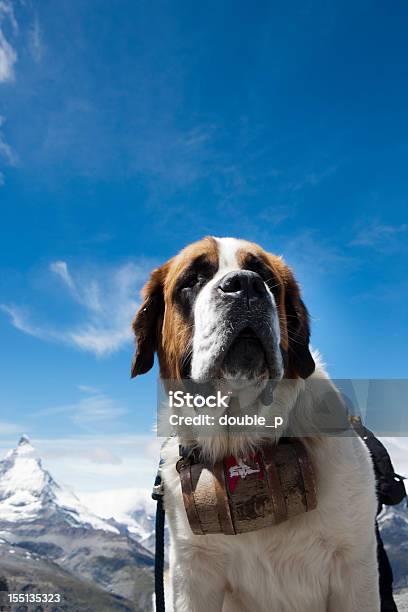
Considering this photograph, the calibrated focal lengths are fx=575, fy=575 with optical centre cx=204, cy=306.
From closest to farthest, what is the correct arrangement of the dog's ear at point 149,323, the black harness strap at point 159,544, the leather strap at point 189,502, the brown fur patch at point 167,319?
the leather strap at point 189,502
the black harness strap at point 159,544
the brown fur patch at point 167,319
the dog's ear at point 149,323

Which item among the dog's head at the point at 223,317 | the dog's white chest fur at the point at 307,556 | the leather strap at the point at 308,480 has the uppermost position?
the dog's head at the point at 223,317

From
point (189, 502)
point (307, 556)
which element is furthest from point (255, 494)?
point (307, 556)

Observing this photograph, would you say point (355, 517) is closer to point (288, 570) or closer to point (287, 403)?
point (288, 570)

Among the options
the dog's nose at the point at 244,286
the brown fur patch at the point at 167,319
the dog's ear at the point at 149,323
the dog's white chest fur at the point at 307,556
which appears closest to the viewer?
the dog's white chest fur at the point at 307,556

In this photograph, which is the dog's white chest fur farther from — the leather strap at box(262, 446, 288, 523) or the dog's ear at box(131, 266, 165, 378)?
the dog's ear at box(131, 266, 165, 378)

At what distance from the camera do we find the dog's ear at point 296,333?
13.6 ft

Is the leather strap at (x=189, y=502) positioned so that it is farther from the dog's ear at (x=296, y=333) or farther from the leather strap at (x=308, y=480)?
the dog's ear at (x=296, y=333)

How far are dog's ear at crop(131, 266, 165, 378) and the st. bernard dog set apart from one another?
0.57 metres

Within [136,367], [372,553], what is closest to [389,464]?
[372,553]

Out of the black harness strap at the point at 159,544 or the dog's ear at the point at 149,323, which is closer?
the black harness strap at the point at 159,544

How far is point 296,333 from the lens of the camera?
4449mm

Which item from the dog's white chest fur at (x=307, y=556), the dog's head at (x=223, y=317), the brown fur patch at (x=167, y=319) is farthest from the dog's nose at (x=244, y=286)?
the dog's white chest fur at (x=307, y=556)

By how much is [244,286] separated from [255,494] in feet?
4.32

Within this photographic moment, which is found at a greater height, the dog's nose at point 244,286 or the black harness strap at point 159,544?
the dog's nose at point 244,286
